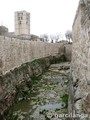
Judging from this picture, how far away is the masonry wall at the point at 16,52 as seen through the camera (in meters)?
8.90

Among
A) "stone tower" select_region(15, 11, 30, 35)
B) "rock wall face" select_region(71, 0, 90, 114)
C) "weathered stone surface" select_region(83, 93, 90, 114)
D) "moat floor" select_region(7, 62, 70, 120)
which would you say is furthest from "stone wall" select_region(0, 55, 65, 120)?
"stone tower" select_region(15, 11, 30, 35)

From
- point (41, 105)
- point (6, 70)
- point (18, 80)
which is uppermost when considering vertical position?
point (6, 70)

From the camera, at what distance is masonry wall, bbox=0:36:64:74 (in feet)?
29.2

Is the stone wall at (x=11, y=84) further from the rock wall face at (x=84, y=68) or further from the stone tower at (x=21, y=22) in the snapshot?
the stone tower at (x=21, y=22)

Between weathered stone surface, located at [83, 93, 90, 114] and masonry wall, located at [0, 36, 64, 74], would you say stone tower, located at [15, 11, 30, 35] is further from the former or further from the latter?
weathered stone surface, located at [83, 93, 90, 114]

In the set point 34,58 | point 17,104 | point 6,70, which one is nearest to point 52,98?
point 17,104

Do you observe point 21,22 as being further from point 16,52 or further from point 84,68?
point 84,68

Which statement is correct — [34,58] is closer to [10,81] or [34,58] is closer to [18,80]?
[18,80]

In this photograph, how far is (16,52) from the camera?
1126 cm

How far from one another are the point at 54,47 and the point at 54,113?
18589mm

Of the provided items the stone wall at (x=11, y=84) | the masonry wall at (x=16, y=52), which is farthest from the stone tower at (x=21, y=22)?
the stone wall at (x=11, y=84)

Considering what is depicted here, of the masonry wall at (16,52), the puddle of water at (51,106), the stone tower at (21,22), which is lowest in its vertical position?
the puddle of water at (51,106)

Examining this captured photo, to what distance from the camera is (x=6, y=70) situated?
29.8 feet

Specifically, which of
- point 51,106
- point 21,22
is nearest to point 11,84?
point 51,106
